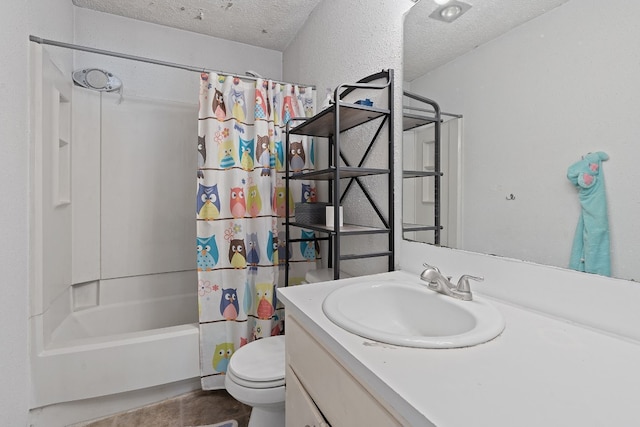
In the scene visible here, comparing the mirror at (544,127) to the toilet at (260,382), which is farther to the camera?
the toilet at (260,382)

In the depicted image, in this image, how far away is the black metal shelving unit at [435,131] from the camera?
106cm

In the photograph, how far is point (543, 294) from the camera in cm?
74

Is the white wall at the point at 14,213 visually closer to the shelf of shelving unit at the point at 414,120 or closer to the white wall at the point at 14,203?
the white wall at the point at 14,203

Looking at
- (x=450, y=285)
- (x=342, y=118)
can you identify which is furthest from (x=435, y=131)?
(x=450, y=285)

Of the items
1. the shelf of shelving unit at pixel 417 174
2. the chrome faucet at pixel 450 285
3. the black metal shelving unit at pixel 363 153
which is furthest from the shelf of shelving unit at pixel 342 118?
the chrome faucet at pixel 450 285

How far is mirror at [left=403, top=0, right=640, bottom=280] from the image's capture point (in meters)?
0.62

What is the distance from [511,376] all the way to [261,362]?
3.28 ft

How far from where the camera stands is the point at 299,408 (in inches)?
31.2

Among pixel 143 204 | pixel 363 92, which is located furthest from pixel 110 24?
pixel 363 92

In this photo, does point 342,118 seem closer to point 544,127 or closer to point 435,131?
point 435,131

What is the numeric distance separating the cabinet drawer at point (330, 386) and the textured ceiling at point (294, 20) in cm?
100

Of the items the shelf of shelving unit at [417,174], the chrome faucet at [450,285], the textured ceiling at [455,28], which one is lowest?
the chrome faucet at [450,285]

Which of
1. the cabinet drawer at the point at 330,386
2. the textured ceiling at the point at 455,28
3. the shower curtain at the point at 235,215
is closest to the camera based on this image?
the cabinet drawer at the point at 330,386

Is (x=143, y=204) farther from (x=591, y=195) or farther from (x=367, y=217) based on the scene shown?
(x=591, y=195)
